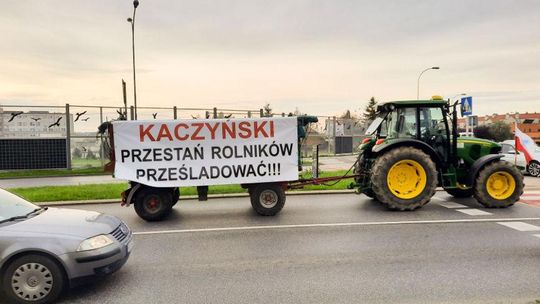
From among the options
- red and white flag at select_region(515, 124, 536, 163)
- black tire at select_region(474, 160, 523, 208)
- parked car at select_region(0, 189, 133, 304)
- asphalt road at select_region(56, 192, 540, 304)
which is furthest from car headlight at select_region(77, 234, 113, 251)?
red and white flag at select_region(515, 124, 536, 163)

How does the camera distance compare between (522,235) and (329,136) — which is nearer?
(522,235)

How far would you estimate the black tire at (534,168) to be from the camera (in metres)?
17.7

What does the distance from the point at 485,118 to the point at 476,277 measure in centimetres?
12696

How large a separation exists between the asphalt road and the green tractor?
0.45 metres

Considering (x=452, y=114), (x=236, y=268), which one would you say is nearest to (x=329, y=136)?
(x=452, y=114)

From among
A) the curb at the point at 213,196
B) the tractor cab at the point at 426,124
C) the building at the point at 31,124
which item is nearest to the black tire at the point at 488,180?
the tractor cab at the point at 426,124

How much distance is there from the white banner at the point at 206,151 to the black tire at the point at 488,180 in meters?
4.23

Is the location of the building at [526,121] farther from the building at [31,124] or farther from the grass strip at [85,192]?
the grass strip at [85,192]

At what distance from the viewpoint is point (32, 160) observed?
21703mm

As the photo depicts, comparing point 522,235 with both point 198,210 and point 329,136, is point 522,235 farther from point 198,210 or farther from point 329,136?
point 329,136

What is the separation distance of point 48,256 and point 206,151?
476 cm

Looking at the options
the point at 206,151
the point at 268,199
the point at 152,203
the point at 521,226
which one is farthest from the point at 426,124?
the point at 152,203

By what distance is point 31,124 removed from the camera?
71.6 feet

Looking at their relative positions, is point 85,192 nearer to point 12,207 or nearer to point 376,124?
point 12,207
